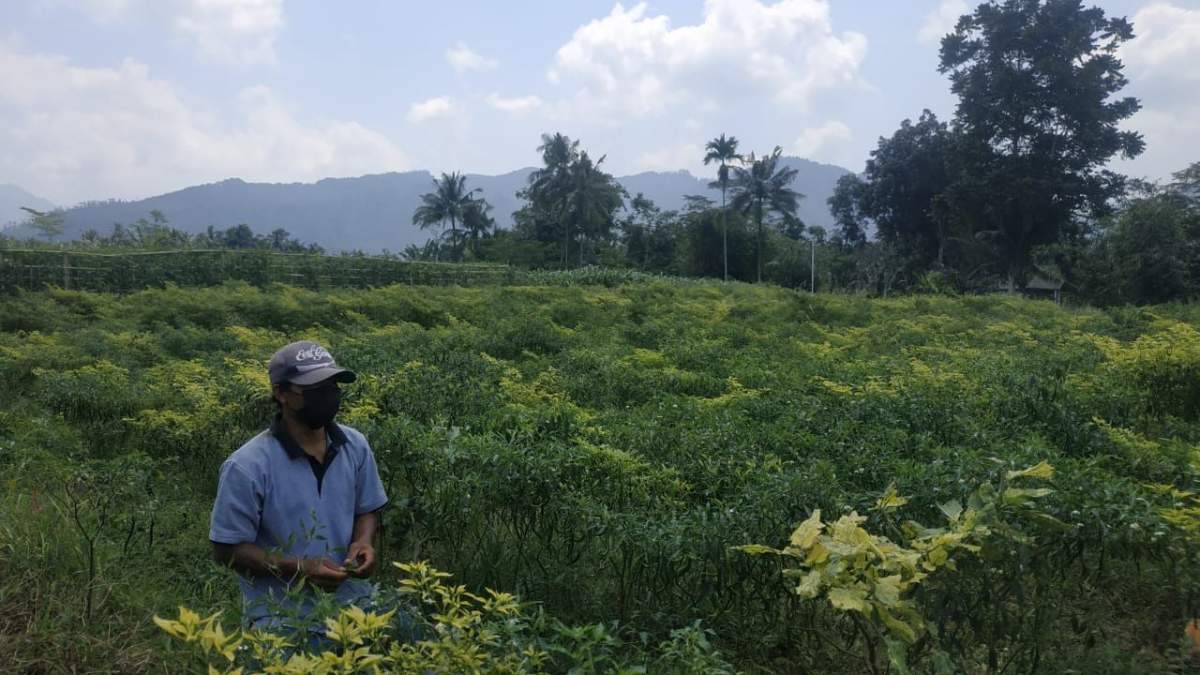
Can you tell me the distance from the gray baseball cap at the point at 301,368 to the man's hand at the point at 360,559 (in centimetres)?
59

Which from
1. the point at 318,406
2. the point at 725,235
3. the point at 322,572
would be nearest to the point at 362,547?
the point at 322,572

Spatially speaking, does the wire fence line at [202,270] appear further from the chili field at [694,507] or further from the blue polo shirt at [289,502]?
the blue polo shirt at [289,502]

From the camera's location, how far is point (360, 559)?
268 centimetres

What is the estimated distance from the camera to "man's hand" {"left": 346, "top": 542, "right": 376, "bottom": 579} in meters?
2.55

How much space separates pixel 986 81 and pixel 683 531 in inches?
1452

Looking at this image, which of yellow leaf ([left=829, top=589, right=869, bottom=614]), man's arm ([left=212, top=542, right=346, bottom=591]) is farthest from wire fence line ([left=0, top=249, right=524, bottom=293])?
yellow leaf ([left=829, top=589, right=869, bottom=614])

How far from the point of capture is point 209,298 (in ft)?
45.1

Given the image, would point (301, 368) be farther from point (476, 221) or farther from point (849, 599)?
point (476, 221)

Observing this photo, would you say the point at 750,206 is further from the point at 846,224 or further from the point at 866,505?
the point at 866,505

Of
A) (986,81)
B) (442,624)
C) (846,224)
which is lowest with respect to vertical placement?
(442,624)

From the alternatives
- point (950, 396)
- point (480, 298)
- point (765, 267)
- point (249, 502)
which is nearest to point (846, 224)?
point (765, 267)

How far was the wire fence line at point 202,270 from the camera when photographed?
16.6 m

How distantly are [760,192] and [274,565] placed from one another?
46.0 m

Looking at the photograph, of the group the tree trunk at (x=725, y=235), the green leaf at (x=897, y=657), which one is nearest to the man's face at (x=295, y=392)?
the green leaf at (x=897, y=657)
